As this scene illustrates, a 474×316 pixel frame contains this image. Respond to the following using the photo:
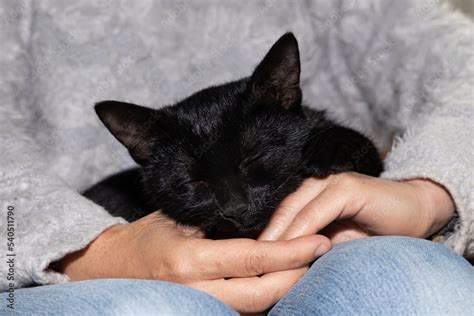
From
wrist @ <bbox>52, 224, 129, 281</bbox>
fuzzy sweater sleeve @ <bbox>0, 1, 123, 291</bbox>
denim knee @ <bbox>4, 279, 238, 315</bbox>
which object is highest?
fuzzy sweater sleeve @ <bbox>0, 1, 123, 291</bbox>

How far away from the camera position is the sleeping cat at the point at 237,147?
126 cm

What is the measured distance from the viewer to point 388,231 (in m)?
1.24

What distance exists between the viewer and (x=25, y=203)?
4.22ft

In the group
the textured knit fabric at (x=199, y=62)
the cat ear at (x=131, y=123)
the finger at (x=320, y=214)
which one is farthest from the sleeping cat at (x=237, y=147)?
the textured knit fabric at (x=199, y=62)

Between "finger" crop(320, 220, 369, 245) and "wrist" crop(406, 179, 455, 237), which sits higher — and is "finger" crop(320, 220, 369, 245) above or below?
below

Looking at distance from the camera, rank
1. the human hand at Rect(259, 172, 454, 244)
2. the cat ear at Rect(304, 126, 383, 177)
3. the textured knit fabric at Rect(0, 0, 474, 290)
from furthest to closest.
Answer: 1. the textured knit fabric at Rect(0, 0, 474, 290)
2. the cat ear at Rect(304, 126, 383, 177)
3. the human hand at Rect(259, 172, 454, 244)

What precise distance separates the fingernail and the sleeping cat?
0.19 m

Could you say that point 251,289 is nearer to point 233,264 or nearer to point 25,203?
point 233,264

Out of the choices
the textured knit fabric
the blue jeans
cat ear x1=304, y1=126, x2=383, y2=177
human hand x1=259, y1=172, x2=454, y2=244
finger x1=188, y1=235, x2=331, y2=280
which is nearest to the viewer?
the blue jeans

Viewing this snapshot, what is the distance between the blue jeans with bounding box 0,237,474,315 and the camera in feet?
2.97

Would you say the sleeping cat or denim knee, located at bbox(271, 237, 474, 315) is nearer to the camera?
denim knee, located at bbox(271, 237, 474, 315)

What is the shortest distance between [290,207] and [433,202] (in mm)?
323

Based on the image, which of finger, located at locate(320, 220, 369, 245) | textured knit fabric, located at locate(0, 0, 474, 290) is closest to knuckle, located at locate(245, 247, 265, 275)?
finger, located at locate(320, 220, 369, 245)

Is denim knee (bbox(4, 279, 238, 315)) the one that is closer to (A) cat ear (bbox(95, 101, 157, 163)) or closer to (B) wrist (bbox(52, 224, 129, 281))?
(B) wrist (bbox(52, 224, 129, 281))
